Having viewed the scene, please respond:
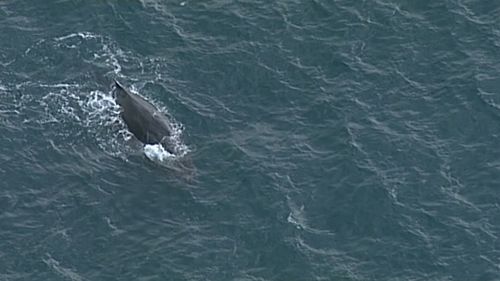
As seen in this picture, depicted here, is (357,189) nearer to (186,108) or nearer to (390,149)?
(390,149)

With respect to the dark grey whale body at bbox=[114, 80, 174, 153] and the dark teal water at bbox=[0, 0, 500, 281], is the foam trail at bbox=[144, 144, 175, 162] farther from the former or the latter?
the dark teal water at bbox=[0, 0, 500, 281]

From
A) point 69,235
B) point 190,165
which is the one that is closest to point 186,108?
point 190,165

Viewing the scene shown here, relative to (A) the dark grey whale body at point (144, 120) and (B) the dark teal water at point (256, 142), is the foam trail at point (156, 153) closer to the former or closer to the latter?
(A) the dark grey whale body at point (144, 120)

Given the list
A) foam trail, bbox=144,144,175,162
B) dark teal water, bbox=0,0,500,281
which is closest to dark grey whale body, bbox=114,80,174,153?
foam trail, bbox=144,144,175,162

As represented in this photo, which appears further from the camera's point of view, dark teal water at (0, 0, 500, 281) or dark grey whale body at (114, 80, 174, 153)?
dark grey whale body at (114, 80, 174, 153)

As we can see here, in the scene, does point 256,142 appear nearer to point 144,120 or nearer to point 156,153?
point 156,153

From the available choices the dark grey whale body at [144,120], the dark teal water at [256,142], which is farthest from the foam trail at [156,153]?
the dark teal water at [256,142]
